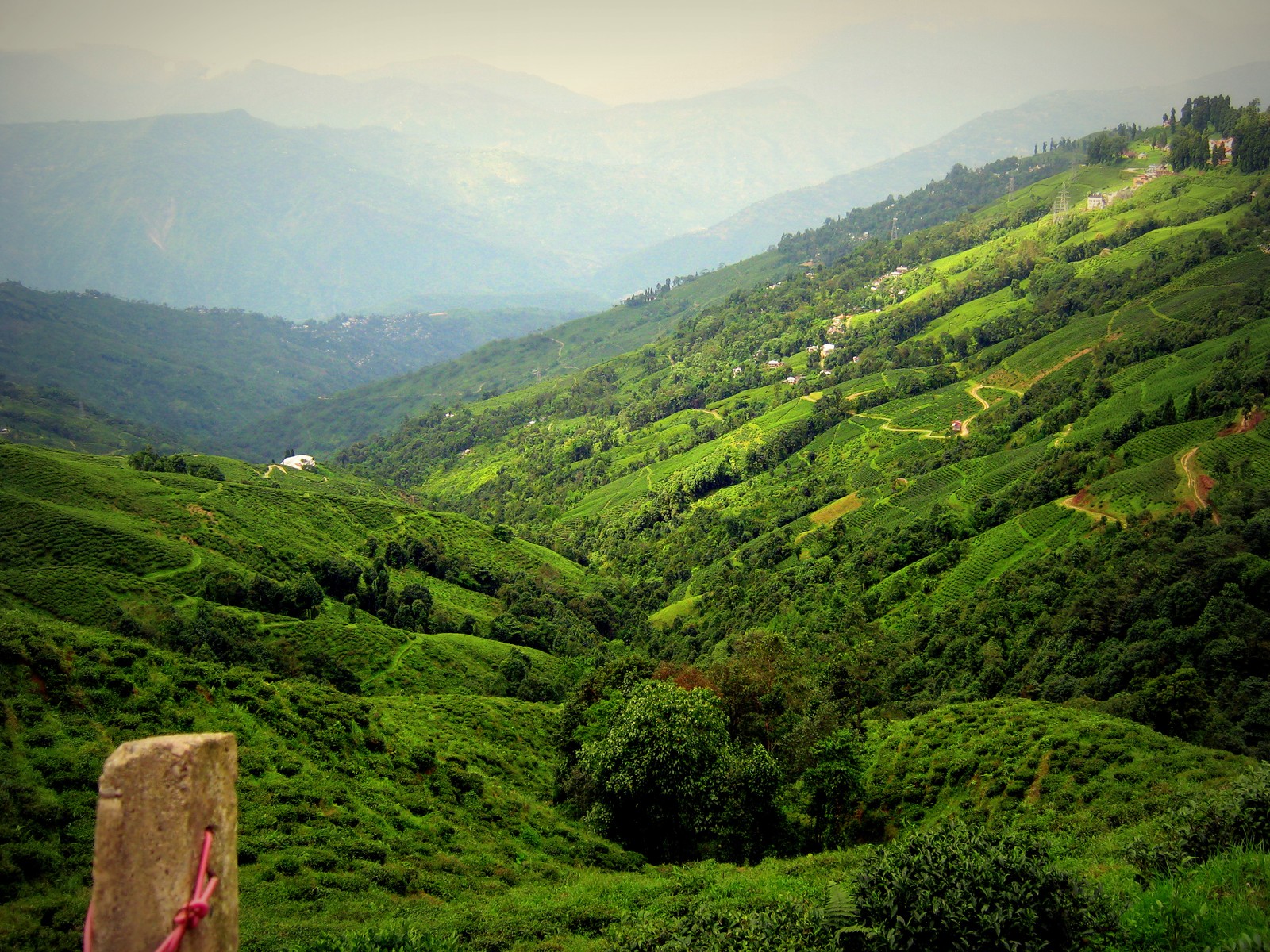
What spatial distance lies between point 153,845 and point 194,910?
0.51 metres

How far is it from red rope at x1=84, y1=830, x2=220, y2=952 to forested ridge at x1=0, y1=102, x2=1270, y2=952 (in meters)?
11.1

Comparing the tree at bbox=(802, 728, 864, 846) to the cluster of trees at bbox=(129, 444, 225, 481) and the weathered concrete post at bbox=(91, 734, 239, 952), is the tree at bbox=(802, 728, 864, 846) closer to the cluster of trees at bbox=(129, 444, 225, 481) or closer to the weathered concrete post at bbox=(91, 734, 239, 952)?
the weathered concrete post at bbox=(91, 734, 239, 952)

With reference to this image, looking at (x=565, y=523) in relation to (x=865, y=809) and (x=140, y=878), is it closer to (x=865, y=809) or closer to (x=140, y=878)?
(x=865, y=809)

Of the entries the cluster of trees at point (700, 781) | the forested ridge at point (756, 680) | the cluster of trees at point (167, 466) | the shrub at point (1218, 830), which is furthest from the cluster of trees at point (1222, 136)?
the cluster of trees at point (167, 466)

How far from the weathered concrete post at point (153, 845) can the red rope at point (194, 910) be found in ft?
0.10

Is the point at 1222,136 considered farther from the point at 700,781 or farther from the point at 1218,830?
the point at 1218,830

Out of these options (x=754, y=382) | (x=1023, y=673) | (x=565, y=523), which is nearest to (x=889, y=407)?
(x=754, y=382)

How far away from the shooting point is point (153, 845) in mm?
5000

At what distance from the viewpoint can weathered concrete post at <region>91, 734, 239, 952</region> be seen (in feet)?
16.0

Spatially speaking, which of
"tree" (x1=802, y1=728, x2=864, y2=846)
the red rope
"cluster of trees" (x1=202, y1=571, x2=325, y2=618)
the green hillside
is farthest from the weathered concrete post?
"cluster of trees" (x1=202, y1=571, x2=325, y2=618)

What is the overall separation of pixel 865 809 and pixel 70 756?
30491mm

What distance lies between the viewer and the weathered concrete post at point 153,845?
4.89 m

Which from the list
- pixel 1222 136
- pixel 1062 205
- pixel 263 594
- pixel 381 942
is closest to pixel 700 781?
pixel 381 942

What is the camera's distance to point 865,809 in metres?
33.8
